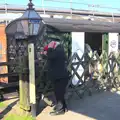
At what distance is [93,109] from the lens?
23.3ft

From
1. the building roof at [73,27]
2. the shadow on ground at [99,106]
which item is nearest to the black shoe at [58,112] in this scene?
the shadow on ground at [99,106]

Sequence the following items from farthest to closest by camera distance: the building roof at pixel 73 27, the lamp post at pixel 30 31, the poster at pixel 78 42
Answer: the poster at pixel 78 42
the building roof at pixel 73 27
the lamp post at pixel 30 31

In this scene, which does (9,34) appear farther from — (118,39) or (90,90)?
(118,39)

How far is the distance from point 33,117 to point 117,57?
4.18m

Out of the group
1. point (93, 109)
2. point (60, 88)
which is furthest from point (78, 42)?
point (60, 88)

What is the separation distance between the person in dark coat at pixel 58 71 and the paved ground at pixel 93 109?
265mm

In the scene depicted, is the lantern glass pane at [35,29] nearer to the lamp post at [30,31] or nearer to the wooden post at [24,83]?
the lamp post at [30,31]

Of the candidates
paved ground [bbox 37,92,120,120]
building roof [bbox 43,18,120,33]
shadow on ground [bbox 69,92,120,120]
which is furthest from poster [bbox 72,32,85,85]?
paved ground [bbox 37,92,120,120]

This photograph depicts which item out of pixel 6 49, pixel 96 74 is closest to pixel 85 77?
pixel 96 74

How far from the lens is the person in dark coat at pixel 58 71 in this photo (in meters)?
6.43

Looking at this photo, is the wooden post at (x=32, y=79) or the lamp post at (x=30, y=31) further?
the wooden post at (x=32, y=79)

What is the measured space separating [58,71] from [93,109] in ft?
4.71

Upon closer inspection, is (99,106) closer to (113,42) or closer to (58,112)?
(58,112)

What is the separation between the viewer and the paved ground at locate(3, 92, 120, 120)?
6449 mm
